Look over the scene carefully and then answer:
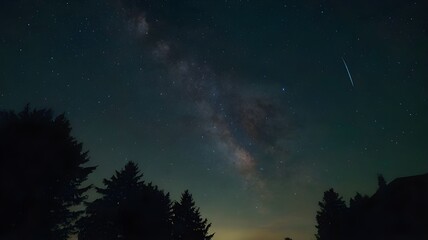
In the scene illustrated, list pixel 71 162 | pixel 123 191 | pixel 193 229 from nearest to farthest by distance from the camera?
pixel 71 162, pixel 123 191, pixel 193 229

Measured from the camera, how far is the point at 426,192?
922 inches

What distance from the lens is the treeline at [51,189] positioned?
21.5 meters

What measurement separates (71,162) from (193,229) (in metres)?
21.8

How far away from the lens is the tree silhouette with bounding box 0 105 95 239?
2131 centimetres

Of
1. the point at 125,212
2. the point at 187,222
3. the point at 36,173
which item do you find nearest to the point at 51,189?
the point at 36,173

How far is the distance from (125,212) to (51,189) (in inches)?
329

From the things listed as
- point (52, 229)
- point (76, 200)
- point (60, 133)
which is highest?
point (60, 133)

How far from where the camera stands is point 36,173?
22.1 meters

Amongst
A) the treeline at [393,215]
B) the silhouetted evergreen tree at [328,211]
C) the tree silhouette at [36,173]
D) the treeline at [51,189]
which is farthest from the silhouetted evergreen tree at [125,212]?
the silhouetted evergreen tree at [328,211]

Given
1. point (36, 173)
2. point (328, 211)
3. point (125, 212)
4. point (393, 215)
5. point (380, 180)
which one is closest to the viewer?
point (36, 173)

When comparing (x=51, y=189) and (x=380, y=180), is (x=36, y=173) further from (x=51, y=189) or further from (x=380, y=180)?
(x=380, y=180)

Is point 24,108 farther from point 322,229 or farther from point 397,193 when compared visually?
point 322,229

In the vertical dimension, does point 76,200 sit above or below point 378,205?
above

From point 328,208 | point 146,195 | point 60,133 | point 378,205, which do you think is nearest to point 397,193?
point 378,205
